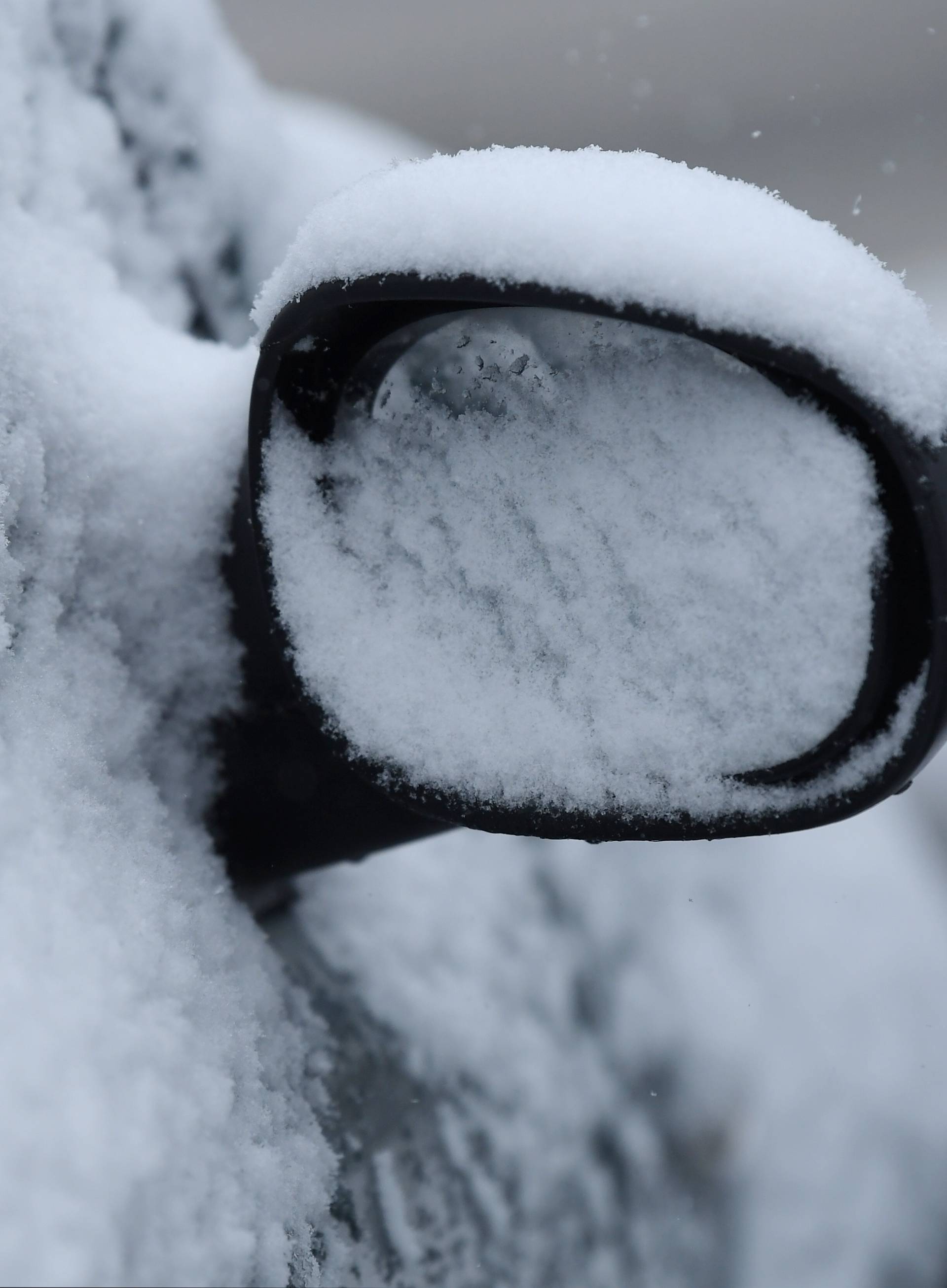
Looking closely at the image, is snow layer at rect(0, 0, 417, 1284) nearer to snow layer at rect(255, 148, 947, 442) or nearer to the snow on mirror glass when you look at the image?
the snow on mirror glass

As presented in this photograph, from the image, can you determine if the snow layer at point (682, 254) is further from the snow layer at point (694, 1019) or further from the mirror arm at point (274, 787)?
the snow layer at point (694, 1019)

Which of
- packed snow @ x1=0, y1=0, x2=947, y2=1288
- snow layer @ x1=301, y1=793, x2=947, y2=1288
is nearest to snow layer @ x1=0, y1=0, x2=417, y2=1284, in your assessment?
packed snow @ x1=0, y1=0, x2=947, y2=1288

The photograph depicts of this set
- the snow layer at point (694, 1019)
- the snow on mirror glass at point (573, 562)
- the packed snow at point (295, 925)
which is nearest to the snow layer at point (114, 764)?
the packed snow at point (295, 925)

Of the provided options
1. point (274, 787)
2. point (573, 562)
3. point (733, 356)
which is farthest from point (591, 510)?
point (274, 787)

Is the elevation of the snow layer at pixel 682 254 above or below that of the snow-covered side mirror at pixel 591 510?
above

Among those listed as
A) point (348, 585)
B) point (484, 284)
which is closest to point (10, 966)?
point (348, 585)

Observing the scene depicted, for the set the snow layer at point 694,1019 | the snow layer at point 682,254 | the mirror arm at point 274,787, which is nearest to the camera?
the snow layer at point 682,254
